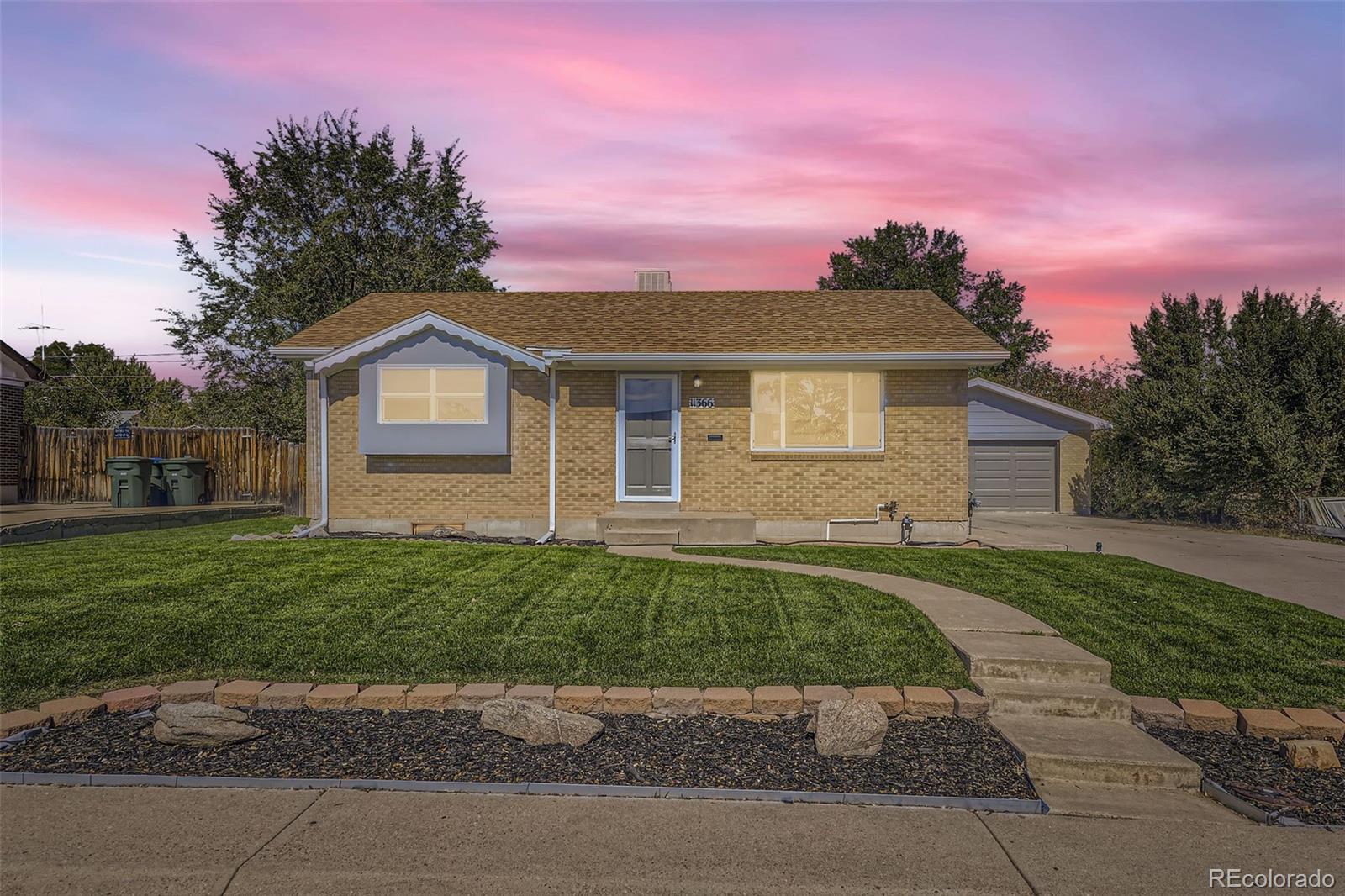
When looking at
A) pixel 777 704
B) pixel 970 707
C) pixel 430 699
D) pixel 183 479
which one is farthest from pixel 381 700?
pixel 183 479

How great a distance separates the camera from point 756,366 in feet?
47.3

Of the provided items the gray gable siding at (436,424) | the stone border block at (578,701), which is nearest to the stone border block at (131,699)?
the stone border block at (578,701)

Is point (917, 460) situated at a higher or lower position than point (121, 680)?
higher

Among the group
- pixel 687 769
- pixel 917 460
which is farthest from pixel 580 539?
pixel 687 769

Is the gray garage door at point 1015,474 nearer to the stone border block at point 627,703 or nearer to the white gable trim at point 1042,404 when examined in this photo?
the white gable trim at point 1042,404

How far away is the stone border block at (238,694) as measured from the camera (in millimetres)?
5984

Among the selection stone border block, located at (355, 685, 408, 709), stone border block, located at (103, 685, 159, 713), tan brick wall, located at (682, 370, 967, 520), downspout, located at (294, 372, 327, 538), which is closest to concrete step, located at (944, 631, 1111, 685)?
stone border block, located at (355, 685, 408, 709)

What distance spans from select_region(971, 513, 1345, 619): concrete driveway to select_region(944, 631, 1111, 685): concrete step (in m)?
4.49

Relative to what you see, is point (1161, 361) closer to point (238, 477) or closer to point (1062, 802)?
point (1062, 802)

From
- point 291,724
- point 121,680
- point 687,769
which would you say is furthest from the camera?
point 121,680

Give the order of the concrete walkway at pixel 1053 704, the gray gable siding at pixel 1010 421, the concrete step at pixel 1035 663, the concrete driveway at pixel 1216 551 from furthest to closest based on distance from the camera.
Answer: the gray gable siding at pixel 1010 421 → the concrete driveway at pixel 1216 551 → the concrete step at pixel 1035 663 → the concrete walkway at pixel 1053 704

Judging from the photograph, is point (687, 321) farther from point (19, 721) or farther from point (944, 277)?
point (944, 277)

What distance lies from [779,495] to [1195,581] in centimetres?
598

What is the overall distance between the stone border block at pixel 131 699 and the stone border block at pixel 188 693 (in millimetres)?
51
